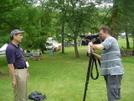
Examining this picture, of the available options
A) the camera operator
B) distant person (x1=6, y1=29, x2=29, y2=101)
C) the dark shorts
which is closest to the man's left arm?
the camera operator

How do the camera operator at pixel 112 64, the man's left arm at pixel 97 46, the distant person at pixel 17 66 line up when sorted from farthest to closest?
1. the distant person at pixel 17 66
2. the camera operator at pixel 112 64
3. the man's left arm at pixel 97 46

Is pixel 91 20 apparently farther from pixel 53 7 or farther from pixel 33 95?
pixel 33 95

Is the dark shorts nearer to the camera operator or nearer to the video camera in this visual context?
the camera operator

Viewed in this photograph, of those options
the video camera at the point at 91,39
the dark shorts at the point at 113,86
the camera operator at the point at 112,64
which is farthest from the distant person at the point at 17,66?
the dark shorts at the point at 113,86

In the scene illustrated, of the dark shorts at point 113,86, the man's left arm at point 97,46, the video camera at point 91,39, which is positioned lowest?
the dark shorts at point 113,86

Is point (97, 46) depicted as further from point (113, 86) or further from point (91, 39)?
point (113, 86)

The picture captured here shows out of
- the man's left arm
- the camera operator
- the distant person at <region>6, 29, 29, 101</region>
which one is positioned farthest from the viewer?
the distant person at <region>6, 29, 29, 101</region>

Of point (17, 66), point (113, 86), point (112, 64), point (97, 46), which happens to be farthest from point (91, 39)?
point (17, 66)

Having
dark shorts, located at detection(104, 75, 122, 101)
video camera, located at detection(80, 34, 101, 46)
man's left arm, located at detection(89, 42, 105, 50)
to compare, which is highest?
video camera, located at detection(80, 34, 101, 46)

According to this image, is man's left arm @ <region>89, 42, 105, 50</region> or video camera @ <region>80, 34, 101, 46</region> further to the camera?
video camera @ <region>80, 34, 101, 46</region>

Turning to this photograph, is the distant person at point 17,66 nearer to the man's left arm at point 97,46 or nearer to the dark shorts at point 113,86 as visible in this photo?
the man's left arm at point 97,46

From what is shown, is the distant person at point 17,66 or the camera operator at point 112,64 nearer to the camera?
the camera operator at point 112,64

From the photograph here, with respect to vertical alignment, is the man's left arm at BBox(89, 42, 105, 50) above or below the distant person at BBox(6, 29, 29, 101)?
above

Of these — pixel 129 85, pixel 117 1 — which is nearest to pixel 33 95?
pixel 129 85
